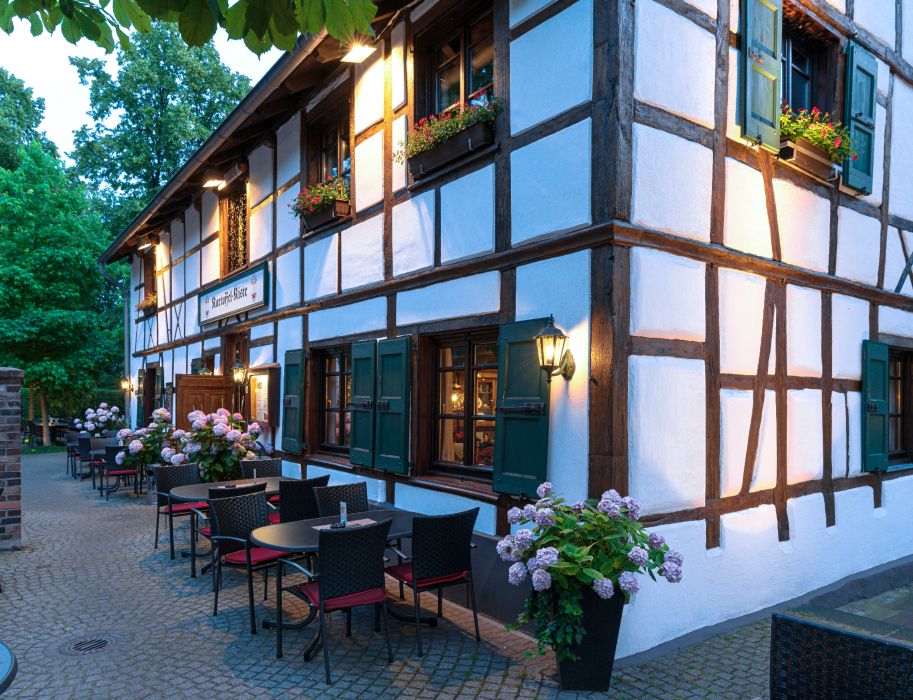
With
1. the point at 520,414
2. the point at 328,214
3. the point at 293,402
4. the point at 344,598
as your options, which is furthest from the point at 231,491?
the point at 328,214

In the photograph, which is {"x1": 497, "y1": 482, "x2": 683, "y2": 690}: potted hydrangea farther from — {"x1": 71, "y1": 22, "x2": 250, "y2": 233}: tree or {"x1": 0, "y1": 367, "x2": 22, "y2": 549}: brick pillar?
{"x1": 71, "y1": 22, "x2": 250, "y2": 233}: tree

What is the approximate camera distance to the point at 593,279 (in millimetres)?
4059

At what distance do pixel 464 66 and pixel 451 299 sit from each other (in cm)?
201

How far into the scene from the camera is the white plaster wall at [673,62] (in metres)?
4.15

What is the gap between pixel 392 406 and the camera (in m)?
5.84

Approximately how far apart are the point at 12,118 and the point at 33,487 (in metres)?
19.1

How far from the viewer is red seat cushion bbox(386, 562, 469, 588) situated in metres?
4.08

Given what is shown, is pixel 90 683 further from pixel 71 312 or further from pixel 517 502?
pixel 71 312

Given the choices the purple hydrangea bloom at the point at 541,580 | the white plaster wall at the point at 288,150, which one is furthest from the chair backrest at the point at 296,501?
the white plaster wall at the point at 288,150

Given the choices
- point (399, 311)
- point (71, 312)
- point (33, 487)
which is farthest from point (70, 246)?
point (399, 311)

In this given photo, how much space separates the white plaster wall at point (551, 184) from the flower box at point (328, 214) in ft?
8.60

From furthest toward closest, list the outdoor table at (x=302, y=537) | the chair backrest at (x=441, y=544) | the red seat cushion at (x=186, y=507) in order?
the red seat cushion at (x=186, y=507), the chair backrest at (x=441, y=544), the outdoor table at (x=302, y=537)

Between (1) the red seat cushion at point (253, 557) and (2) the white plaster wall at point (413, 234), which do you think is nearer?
(1) the red seat cushion at point (253, 557)

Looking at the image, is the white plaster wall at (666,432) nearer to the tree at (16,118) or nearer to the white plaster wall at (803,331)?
the white plaster wall at (803,331)
